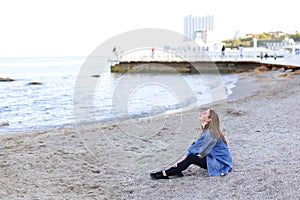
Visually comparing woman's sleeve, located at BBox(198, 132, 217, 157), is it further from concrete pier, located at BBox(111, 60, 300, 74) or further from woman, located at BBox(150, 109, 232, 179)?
concrete pier, located at BBox(111, 60, 300, 74)

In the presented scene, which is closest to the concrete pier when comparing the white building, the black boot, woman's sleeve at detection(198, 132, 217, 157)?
the white building

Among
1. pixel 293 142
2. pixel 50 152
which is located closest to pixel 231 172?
pixel 293 142

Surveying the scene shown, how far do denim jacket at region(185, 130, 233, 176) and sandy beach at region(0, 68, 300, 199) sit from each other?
0.11 m

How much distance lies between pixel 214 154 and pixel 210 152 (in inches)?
2.3

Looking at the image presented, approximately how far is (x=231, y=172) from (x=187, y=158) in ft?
1.93

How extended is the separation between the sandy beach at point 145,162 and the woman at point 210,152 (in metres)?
0.13

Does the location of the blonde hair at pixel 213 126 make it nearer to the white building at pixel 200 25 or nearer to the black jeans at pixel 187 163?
the black jeans at pixel 187 163

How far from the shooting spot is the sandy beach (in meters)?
3.98

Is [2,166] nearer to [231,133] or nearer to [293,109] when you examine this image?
[231,133]

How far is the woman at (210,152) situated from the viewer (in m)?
4.34

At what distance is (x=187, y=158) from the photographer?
14.8 ft

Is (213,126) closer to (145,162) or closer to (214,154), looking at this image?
(214,154)

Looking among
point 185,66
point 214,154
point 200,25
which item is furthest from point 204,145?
point 200,25

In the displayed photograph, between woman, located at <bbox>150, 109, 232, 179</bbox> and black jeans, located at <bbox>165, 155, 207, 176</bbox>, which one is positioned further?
black jeans, located at <bbox>165, 155, 207, 176</bbox>
